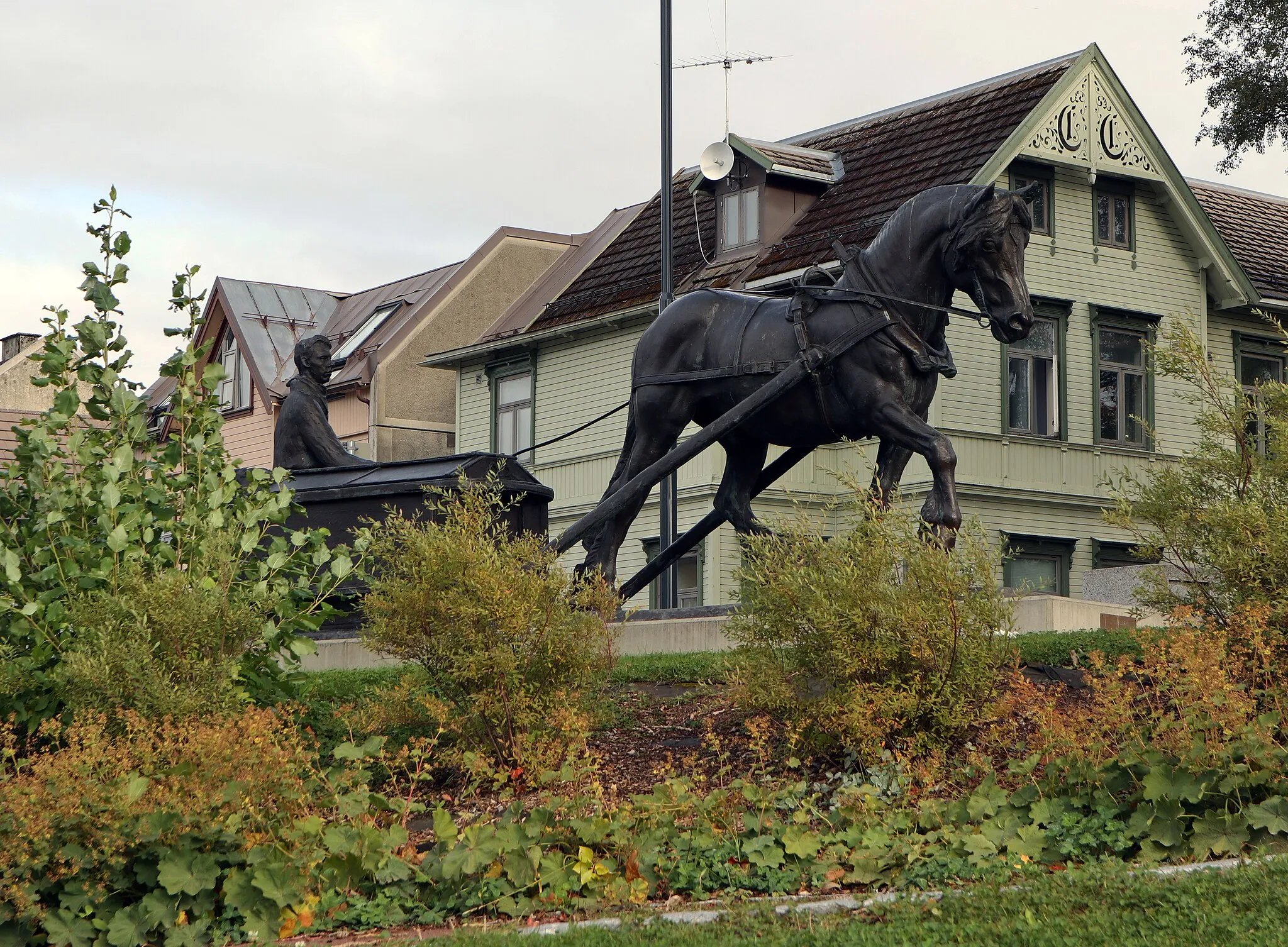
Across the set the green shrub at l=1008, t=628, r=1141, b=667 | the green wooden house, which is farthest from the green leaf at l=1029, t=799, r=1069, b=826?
the green wooden house

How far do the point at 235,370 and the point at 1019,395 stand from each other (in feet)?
77.1

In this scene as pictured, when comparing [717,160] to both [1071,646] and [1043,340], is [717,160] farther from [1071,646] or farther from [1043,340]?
[1071,646]

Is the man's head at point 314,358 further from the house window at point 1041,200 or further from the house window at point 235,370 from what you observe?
the house window at point 235,370

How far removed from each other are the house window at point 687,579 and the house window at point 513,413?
4478mm

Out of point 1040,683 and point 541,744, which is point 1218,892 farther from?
point 1040,683

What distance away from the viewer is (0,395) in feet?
181

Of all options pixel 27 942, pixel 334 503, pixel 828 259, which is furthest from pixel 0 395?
pixel 27 942

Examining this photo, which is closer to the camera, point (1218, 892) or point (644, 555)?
point (1218, 892)

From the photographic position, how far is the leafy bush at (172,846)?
7031mm

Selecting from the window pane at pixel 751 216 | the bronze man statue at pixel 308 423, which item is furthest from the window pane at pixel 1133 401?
the bronze man statue at pixel 308 423

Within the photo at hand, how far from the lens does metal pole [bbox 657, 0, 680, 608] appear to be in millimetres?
20984

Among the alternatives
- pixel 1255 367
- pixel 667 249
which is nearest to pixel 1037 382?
pixel 1255 367

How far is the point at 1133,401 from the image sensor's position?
1260 inches

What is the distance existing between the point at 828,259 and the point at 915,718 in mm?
20973
